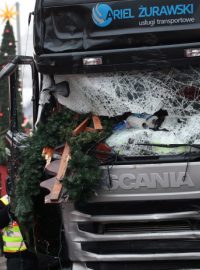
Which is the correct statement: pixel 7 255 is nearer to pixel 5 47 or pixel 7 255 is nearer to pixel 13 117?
pixel 13 117

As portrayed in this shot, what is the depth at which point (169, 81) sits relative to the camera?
4.23m

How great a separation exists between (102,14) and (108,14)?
0.05m

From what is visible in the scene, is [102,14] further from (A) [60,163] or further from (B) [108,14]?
(A) [60,163]

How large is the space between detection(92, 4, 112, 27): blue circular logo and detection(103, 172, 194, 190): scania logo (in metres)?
1.21

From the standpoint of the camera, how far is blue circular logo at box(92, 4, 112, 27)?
13.4ft

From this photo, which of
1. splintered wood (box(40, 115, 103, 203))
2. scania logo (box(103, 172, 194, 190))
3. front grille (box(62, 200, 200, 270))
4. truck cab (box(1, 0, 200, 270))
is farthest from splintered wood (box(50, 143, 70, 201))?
scania logo (box(103, 172, 194, 190))

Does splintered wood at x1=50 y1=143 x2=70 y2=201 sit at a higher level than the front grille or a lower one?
higher

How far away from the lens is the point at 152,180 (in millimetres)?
3938

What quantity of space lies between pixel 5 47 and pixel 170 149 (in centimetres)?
694

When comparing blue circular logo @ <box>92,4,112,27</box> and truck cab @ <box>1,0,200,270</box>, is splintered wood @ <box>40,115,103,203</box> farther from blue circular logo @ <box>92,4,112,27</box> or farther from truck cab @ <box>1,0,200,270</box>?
blue circular logo @ <box>92,4,112,27</box>

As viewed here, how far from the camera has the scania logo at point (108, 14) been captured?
409 cm

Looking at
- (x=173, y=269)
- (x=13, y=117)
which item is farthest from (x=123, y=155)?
(x=13, y=117)

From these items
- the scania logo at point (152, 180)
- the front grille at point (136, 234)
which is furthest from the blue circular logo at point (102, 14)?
the front grille at point (136, 234)

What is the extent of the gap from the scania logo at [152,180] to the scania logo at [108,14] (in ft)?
4.02
